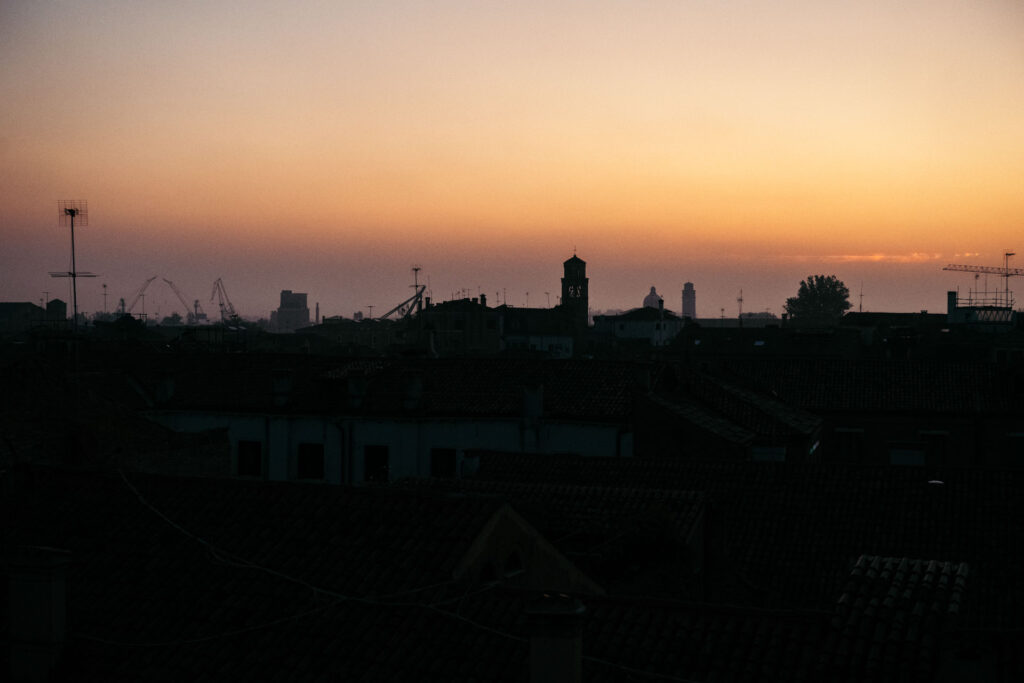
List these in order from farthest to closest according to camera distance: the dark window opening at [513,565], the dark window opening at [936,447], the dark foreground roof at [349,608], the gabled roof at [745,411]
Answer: the dark window opening at [936,447], the gabled roof at [745,411], the dark window opening at [513,565], the dark foreground roof at [349,608]

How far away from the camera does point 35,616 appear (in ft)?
33.1

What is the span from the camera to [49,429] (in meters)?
21.1

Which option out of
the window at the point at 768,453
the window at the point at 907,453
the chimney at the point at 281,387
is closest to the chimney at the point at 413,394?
the chimney at the point at 281,387

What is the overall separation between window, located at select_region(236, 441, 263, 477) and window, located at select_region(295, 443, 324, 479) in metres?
1.27

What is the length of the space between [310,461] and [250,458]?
1984 millimetres

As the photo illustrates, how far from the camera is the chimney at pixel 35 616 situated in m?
10.1

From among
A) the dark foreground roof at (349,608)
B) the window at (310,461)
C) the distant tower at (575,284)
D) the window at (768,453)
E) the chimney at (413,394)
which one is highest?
the distant tower at (575,284)

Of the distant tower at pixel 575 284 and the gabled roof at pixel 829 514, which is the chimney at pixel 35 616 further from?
the distant tower at pixel 575 284

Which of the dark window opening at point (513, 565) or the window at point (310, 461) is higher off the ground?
the dark window opening at point (513, 565)

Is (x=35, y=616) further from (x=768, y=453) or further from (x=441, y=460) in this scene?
(x=441, y=460)

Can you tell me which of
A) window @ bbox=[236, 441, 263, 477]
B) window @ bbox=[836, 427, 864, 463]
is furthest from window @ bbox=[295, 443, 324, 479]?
window @ bbox=[836, 427, 864, 463]

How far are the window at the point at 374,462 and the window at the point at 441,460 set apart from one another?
53.1 inches

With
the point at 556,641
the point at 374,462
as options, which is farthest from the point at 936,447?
the point at 556,641

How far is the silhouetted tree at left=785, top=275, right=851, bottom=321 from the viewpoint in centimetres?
15588
